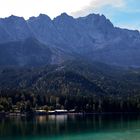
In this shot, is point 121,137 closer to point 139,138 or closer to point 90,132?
point 139,138

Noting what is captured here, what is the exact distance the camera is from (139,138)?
354ft

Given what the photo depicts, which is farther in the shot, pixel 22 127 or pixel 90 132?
pixel 22 127

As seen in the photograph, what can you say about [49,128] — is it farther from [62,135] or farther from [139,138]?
[139,138]

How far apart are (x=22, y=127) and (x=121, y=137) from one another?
43430mm

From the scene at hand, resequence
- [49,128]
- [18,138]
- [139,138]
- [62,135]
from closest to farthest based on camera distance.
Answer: [139,138], [18,138], [62,135], [49,128]

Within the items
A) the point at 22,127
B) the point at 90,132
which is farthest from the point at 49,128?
the point at 90,132

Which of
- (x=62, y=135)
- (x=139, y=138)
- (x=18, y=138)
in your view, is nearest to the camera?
(x=139, y=138)

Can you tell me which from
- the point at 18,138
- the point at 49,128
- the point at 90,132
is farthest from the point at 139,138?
the point at 49,128

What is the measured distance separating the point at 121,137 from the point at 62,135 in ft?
61.0

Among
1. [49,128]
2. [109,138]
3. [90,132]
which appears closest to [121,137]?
[109,138]

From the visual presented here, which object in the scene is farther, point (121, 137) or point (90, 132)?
point (90, 132)

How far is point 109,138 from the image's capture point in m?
110

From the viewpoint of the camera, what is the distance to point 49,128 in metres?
144

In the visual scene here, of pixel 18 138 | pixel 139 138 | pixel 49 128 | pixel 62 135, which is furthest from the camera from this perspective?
pixel 49 128
